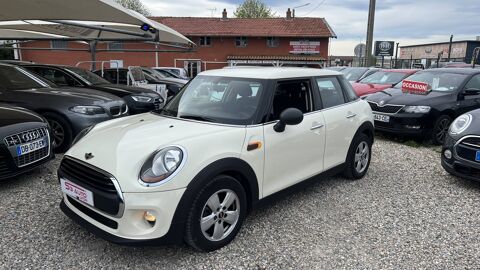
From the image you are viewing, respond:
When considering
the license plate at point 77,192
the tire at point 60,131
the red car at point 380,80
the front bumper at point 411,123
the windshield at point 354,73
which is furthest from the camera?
the windshield at point 354,73

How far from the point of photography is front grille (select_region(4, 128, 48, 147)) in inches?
151

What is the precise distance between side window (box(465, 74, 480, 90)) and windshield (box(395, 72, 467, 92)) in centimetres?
14

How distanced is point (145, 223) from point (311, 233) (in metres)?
1.58

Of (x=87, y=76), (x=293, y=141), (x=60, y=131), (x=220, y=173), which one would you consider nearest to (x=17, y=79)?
(x=60, y=131)

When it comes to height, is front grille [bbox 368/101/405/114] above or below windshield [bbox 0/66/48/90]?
below

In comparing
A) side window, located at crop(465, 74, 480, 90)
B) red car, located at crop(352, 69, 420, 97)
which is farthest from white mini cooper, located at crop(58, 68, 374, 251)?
red car, located at crop(352, 69, 420, 97)

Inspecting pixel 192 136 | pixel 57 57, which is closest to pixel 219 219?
pixel 192 136

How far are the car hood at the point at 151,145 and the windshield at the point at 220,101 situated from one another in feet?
0.58

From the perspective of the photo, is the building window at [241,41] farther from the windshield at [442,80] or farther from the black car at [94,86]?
the windshield at [442,80]

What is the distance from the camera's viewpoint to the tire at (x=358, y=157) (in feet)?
14.9

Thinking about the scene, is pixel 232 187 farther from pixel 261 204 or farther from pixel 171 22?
pixel 171 22

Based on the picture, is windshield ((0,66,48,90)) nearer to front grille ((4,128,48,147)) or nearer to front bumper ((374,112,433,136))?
front grille ((4,128,48,147))

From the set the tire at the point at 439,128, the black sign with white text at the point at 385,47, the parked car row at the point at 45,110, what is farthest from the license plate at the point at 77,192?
the black sign with white text at the point at 385,47

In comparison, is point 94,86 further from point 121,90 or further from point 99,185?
point 99,185
